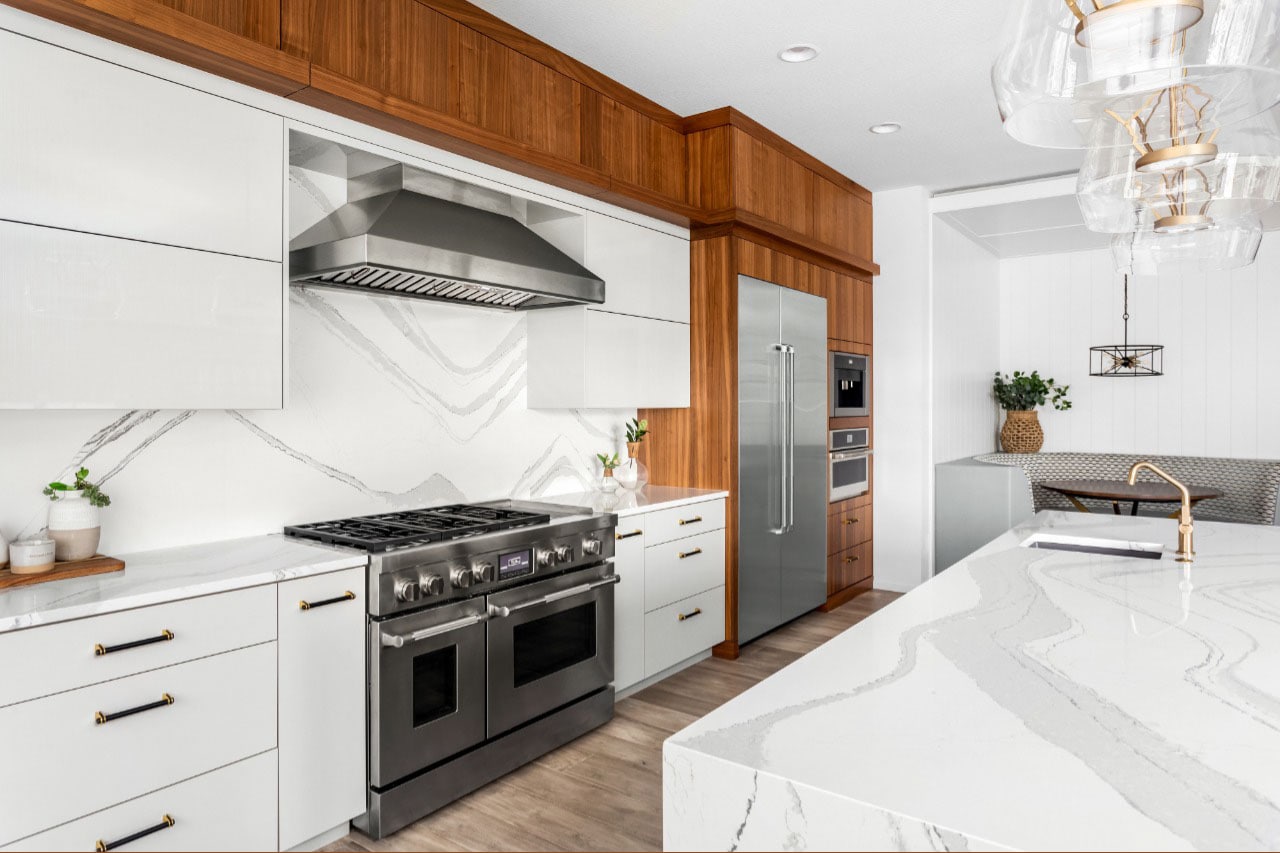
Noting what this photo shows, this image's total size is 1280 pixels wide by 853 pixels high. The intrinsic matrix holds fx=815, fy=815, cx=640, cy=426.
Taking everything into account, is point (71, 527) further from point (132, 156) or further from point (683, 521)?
point (683, 521)

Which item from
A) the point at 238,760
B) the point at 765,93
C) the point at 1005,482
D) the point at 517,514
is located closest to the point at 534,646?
the point at 517,514

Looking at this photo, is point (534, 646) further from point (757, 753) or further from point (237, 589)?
point (757, 753)

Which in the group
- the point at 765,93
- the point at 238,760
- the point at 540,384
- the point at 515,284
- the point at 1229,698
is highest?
the point at 765,93

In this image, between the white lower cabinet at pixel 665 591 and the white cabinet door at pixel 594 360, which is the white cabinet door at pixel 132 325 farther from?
the white lower cabinet at pixel 665 591

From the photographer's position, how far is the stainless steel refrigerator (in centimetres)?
412

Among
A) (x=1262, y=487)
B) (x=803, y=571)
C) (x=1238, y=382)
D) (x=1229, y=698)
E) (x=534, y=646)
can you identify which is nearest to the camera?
(x=1229, y=698)

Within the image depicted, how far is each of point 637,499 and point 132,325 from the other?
2.14 meters

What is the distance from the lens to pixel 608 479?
3.78m

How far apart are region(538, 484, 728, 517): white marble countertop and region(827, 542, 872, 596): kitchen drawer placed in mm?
1347

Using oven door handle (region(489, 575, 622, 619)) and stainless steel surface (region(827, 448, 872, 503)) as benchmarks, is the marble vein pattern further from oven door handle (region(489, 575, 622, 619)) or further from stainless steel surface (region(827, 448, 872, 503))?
stainless steel surface (region(827, 448, 872, 503))

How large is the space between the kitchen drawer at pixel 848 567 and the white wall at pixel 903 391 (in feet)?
0.52

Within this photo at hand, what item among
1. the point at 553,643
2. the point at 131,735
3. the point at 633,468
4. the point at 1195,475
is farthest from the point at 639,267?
the point at 1195,475

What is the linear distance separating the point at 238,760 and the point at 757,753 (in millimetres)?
1608

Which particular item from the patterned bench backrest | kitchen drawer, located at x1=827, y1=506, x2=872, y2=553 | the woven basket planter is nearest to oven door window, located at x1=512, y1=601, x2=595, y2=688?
kitchen drawer, located at x1=827, y1=506, x2=872, y2=553
